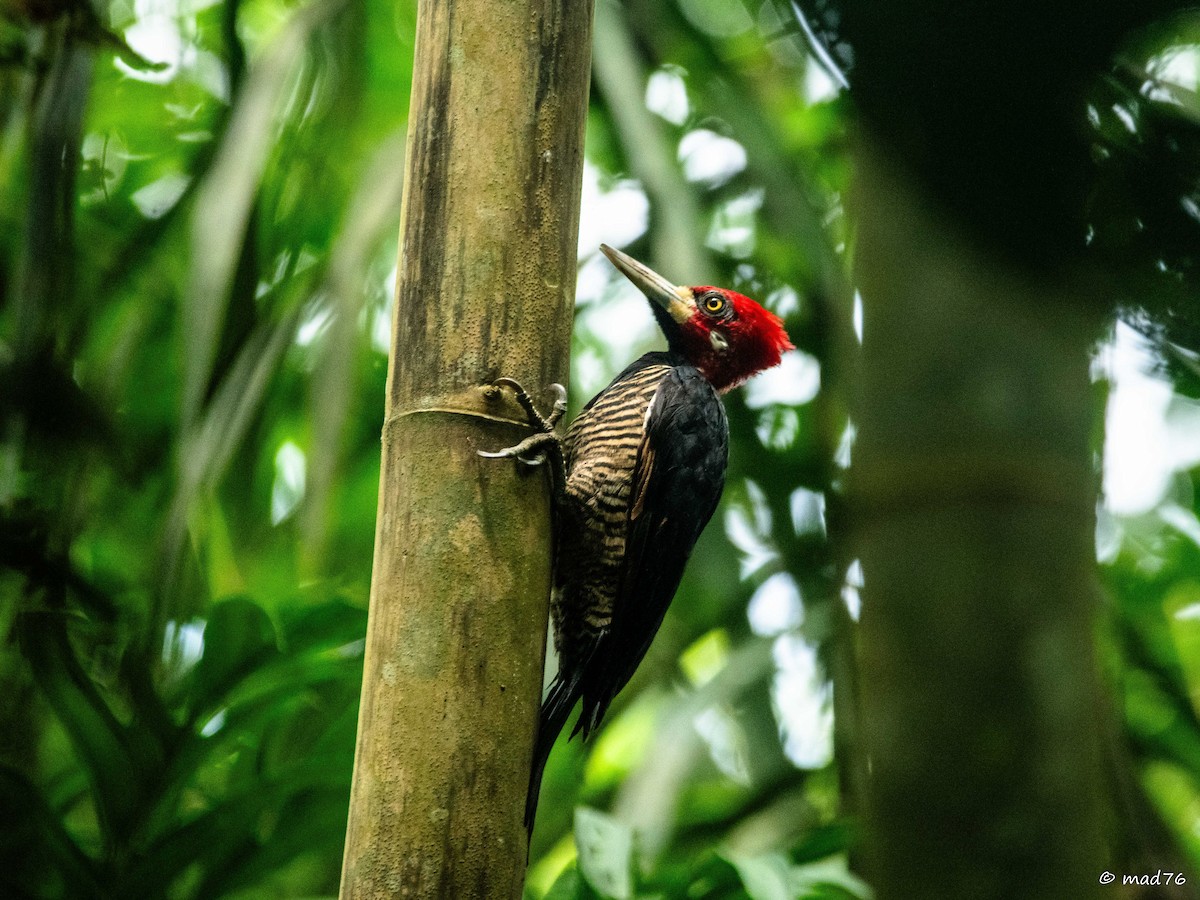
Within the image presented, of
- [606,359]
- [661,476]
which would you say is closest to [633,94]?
[661,476]

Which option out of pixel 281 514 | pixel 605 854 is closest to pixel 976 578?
pixel 605 854

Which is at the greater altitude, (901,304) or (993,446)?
(901,304)

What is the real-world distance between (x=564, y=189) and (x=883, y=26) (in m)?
0.88

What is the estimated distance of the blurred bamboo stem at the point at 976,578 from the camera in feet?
3.55

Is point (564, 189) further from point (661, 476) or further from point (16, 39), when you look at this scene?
point (16, 39)

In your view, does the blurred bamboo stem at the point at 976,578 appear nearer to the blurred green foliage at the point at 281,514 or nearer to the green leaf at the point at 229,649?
the blurred green foliage at the point at 281,514

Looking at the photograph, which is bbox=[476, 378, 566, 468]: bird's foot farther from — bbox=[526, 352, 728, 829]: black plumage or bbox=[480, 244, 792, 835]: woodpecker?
bbox=[526, 352, 728, 829]: black plumage

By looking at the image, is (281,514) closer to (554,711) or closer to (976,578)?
(554,711)

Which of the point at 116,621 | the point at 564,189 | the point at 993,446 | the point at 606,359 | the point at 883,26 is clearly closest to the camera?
the point at 883,26

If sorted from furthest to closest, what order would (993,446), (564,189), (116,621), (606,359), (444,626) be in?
(606,359) → (116,621) → (564,189) → (444,626) → (993,446)

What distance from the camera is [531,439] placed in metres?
1.82

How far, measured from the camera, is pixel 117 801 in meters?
2.76

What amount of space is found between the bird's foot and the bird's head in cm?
156

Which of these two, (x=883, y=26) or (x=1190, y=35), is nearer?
(x=883, y=26)
